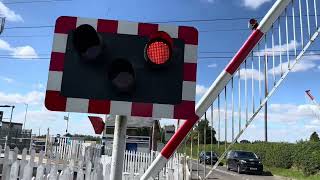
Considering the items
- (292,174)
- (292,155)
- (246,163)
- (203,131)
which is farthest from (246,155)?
(203,131)

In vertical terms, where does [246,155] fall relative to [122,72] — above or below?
above

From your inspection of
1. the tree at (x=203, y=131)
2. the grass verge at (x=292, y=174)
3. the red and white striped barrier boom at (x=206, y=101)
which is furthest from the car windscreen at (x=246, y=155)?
the red and white striped barrier boom at (x=206, y=101)

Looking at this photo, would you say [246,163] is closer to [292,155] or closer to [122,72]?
[292,155]

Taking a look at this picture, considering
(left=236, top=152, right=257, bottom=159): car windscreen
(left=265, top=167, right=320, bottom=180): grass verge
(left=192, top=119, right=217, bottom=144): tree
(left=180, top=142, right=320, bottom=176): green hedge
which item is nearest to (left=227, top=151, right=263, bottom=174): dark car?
(left=236, top=152, right=257, bottom=159): car windscreen

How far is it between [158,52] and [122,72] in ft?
0.83

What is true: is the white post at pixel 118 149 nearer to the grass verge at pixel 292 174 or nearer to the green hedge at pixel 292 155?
the grass verge at pixel 292 174

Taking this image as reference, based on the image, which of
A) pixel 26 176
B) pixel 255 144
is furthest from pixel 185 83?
pixel 255 144

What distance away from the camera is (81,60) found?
8.95 feet

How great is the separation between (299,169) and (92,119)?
21.5 metres

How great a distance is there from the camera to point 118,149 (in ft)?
8.74

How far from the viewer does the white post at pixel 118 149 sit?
103 inches

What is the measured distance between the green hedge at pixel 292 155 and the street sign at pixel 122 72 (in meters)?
26.2

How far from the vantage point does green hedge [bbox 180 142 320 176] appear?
28000 millimetres

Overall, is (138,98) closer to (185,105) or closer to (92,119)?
(185,105)
